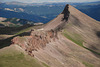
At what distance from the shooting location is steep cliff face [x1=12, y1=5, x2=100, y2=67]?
73.5 metres

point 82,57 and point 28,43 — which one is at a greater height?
point 28,43

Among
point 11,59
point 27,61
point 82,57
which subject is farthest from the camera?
point 82,57

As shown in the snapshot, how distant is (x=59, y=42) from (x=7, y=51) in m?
59.7

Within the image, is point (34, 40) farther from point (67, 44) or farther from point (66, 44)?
point (67, 44)

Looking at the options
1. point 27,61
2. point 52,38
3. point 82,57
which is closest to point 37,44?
point 52,38

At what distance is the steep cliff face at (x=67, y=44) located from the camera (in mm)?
73544

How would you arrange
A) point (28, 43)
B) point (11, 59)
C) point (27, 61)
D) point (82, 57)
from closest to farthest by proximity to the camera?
point (11, 59) → point (27, 61) → point (28, 43) → point (82, 57)

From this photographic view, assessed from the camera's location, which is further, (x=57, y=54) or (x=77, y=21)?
(x=77, y=21)

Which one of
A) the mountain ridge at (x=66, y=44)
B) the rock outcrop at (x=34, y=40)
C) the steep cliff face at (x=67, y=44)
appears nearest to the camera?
the rock outcrop at (x=34, y=40)

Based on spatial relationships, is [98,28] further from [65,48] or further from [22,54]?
[22,54]

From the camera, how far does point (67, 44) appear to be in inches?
4348

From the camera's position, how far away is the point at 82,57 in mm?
102312

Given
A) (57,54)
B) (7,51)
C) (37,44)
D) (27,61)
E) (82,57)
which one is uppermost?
(7,51)

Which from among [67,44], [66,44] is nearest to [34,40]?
[66,44]
